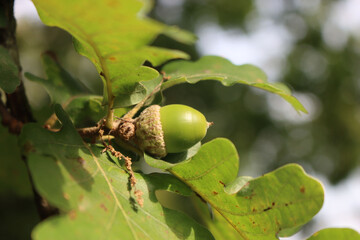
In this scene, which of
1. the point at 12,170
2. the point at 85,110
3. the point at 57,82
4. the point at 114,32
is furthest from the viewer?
the point at 12,170

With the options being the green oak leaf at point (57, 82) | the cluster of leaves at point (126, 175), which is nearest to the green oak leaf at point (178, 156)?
the cluster of leaves at point (126, 175)

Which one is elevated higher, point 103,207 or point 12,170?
point 103,207

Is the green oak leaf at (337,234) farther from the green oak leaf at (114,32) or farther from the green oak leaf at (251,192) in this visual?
the green oak leaf at (114,32)

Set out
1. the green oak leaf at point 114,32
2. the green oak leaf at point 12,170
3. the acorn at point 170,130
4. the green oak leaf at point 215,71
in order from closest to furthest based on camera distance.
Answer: the green oak leaf at point 114,32 → the acorn at point 170,130 → the green oak leaf at point 215,71 → the green oak leaf at point 12,170

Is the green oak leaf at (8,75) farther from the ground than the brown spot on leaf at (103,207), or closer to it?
farther from the ground

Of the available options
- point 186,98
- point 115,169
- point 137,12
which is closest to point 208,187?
point 115,169

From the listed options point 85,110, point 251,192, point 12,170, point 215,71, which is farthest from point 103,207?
point 12,170

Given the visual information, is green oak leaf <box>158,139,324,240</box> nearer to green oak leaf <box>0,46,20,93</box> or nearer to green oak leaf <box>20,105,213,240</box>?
green oak leaf <box>20,105,213,240</box>

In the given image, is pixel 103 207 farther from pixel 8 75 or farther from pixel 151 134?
pixel 8 75
